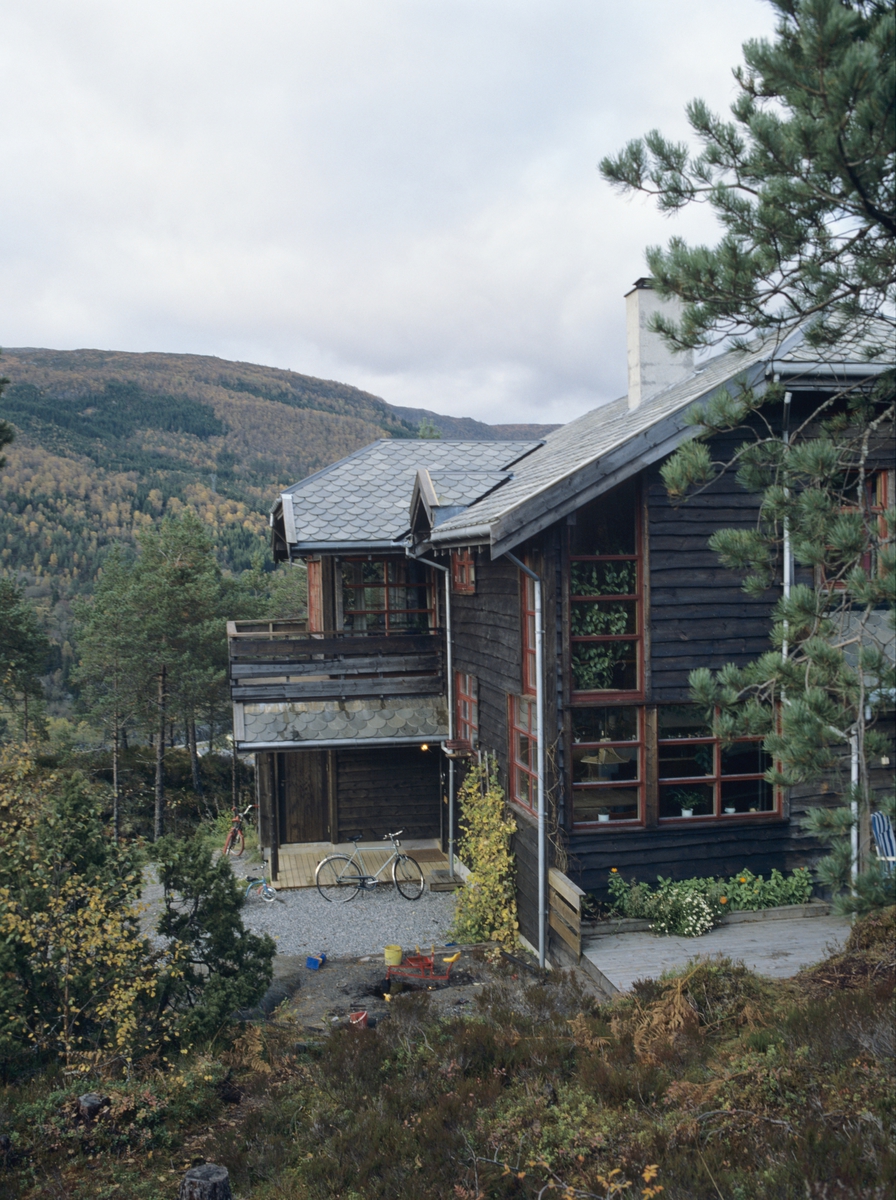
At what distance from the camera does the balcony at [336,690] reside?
47.4ft

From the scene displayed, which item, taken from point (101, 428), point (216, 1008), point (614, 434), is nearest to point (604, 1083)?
point (216, 1008)

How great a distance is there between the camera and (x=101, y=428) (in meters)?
→ 107

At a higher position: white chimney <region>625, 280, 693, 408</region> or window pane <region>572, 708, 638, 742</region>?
white chimney <region>625, 280, 693, 408</region>

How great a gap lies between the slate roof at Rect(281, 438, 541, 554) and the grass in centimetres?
799

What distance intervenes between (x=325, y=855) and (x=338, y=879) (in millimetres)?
2413

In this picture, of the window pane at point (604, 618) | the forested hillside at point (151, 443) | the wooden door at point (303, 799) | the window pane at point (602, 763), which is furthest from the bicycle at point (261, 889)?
the forested hillside at point (151, 443)

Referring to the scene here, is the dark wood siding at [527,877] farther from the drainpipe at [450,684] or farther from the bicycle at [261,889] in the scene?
the bicycle at [261,889]

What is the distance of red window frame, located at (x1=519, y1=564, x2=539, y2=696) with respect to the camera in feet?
34.0

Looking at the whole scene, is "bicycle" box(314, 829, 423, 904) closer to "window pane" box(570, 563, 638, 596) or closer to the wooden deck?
the wooden deck

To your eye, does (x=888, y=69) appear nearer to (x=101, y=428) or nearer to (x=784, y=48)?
(x=784, y=48)

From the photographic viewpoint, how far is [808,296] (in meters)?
6.27

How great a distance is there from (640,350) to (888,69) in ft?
26.1

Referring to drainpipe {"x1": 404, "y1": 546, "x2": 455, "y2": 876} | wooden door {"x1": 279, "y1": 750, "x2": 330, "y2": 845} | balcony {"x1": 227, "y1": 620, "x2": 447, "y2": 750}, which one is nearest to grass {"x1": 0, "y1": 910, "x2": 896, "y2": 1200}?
drainpipe {"x1": 404, "y1": 546, "x2": 455, "y2": 876}

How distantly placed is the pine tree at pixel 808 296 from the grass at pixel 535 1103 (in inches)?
45.9
